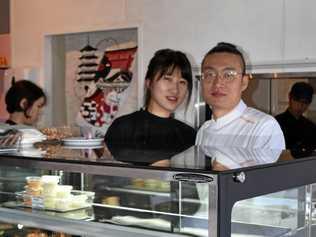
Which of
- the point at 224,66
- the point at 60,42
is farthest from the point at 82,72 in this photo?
the point at 224,66

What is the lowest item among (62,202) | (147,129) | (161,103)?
(62,202)

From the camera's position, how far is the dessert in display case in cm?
90

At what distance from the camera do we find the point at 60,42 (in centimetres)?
389

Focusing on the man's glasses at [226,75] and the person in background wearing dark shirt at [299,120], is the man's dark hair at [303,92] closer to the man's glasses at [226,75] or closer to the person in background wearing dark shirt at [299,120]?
the person in background wearing dark shirt at [299,120]

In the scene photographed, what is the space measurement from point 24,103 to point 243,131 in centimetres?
151

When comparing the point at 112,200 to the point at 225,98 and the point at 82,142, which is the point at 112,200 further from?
the point at 225,98

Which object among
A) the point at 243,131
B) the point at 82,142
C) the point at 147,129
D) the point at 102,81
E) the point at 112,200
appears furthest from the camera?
the point at 102,81

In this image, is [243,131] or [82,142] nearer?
[82,142]

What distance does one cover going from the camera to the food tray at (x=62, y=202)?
4.03 feet

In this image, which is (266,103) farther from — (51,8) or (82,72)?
(51,8)

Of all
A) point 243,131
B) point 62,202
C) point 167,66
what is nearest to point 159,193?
point 62,202

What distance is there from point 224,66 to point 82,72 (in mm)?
2089

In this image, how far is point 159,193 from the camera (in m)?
1.11

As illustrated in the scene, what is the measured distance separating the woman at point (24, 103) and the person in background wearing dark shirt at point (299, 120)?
1363mm
